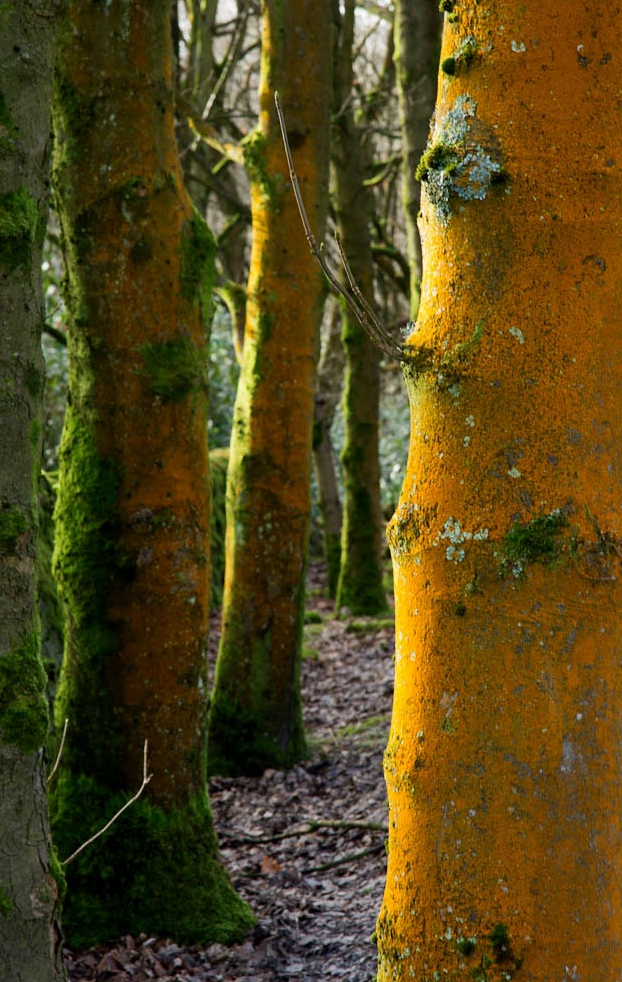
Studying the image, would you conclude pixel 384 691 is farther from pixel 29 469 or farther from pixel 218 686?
pixel 29 469

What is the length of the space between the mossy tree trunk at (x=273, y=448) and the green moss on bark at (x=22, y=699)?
393 cm

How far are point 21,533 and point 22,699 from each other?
1.21 feet

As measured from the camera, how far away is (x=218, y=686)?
20.3ft

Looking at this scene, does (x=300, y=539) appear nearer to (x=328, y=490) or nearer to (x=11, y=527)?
(x=11, y=527)

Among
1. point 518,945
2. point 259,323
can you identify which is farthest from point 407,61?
point 518,945

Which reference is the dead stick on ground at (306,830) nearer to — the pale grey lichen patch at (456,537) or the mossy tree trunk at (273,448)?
the mossy tree trunk at (273,448)

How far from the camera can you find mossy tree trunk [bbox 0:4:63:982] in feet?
6.84

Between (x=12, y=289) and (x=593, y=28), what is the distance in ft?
4.36

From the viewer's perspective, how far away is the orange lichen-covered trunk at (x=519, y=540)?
5.74 feet

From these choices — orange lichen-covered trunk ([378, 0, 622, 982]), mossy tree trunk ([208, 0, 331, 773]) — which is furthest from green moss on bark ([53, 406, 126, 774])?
mossy tree trunk ([208, 0, 331, 773])

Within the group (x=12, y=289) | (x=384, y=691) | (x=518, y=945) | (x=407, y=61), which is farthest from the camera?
(x=407, y=61)

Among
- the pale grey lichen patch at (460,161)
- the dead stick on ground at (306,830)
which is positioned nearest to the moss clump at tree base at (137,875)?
the dead stick on ground at (306,830)

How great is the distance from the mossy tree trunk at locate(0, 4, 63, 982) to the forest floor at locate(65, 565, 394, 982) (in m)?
1.02

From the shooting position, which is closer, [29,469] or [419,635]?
[419,635]
